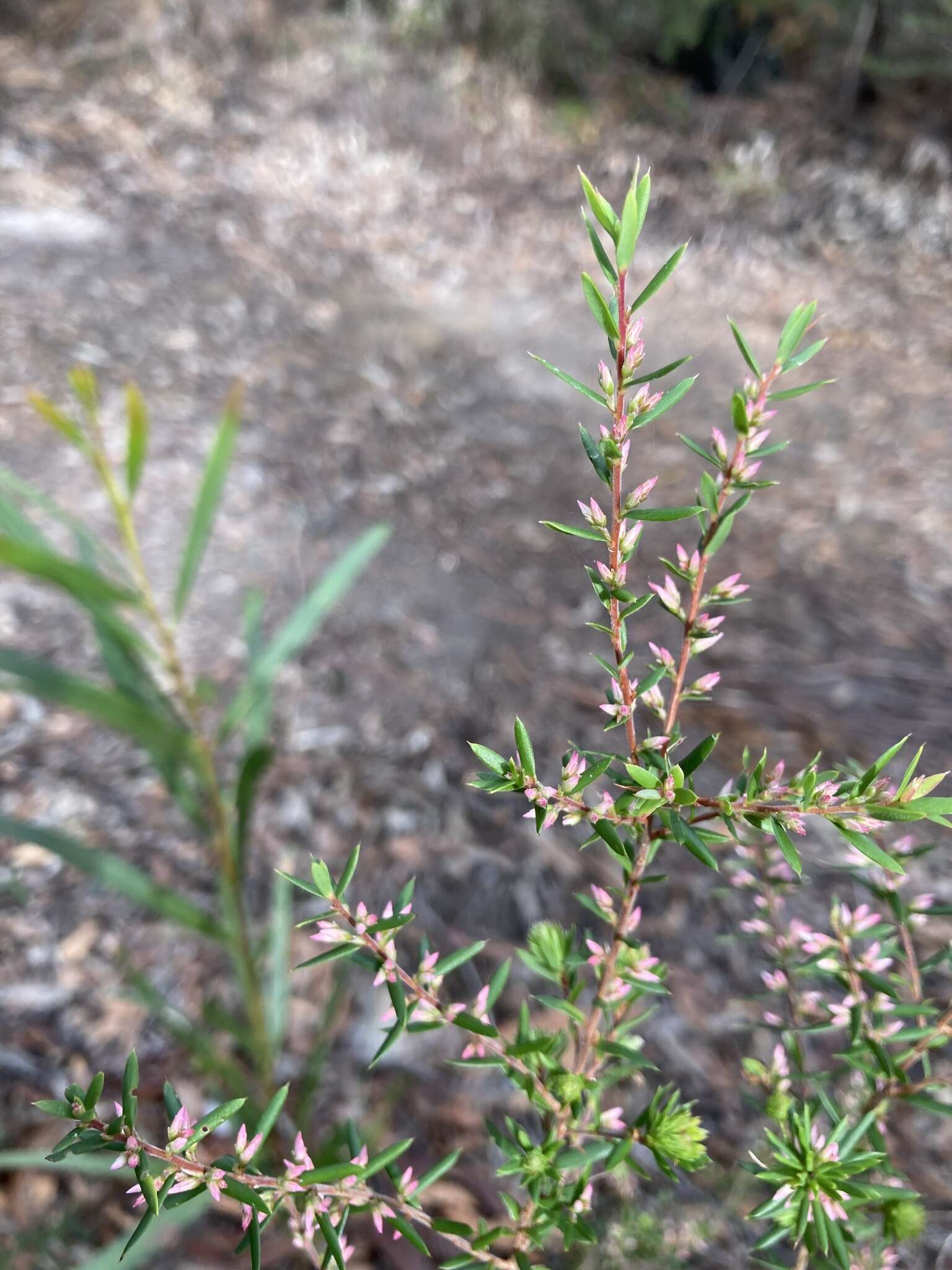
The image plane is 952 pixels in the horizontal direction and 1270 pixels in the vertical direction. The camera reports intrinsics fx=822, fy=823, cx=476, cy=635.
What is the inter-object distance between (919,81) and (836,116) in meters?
0.47

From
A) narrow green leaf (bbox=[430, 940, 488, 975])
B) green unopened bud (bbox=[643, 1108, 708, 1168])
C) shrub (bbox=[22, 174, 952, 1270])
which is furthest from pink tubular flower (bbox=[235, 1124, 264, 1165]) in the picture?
green unopened bud (bbox=[643, 1108, 708, 1168])

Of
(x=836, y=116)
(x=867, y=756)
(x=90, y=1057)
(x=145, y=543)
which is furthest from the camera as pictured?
(x=836, y=116)

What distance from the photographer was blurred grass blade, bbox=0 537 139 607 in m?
0.79

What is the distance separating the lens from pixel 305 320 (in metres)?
3.78

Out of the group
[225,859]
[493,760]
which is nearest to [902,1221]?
[493,760]

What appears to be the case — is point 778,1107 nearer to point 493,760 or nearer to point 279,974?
point 493,760

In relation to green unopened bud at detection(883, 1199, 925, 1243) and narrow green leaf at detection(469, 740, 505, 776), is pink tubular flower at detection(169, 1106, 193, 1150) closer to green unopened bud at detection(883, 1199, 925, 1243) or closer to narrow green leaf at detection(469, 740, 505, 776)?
narrow green leaf at detection(469, 740, 505, 776)

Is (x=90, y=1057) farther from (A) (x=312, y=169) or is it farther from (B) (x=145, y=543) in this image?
(A) (x=312, y=169)

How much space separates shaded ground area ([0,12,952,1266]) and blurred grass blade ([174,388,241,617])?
2.13 feet

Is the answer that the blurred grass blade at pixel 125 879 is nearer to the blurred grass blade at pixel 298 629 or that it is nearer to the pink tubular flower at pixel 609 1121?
the blurred grass blade at pixel 298 629

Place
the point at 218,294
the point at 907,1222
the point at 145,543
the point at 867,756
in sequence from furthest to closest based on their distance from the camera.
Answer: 1. the point at 218,294
2. the point at 145,543
3. the point at 867,756
4. the point at 907,1222

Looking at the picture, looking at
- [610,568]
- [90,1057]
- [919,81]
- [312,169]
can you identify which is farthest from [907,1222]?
[919,81]

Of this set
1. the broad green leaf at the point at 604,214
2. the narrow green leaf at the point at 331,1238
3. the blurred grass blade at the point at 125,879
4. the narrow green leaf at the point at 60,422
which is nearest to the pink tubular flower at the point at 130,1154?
the narrow green leaf at the point at 331,1238

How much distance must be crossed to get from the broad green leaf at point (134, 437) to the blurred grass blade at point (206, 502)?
12 cm
